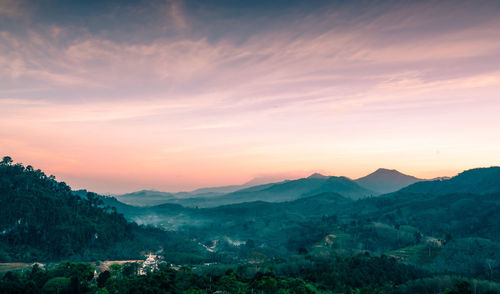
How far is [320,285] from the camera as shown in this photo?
197 m

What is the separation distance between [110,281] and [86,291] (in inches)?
433

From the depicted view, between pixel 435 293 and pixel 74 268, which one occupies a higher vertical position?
pixel 74 268

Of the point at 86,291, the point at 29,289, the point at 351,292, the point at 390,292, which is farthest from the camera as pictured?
the point at 390,292

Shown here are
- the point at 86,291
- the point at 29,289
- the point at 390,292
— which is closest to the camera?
the point at 29,289

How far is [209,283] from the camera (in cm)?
17125

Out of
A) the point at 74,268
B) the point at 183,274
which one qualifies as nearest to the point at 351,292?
the point at 183,274

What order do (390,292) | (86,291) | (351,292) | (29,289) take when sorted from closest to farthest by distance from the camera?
(29,289) → (86,291) → (351,292) → (390,292)

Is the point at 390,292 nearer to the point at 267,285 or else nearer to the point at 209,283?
the point at 267,285

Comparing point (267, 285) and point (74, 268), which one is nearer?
point (267, 285)

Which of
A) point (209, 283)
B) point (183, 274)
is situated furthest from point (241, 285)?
point (183, 274)

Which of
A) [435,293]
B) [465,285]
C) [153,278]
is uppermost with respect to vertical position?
[153,278]

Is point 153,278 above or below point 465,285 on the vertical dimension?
above

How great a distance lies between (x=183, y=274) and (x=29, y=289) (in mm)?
70005

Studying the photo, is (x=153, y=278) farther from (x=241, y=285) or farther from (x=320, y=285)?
(x=320, y=285)
